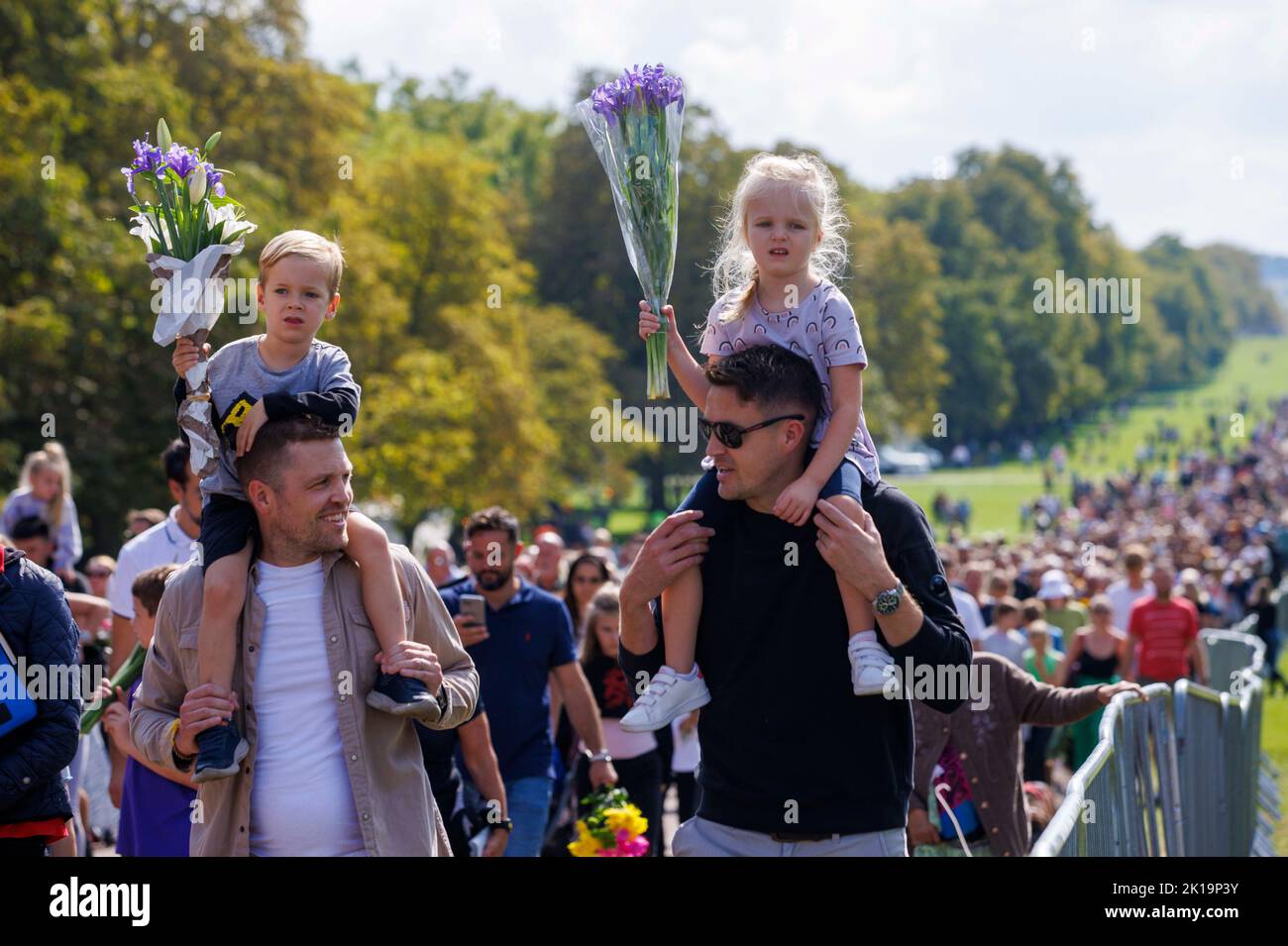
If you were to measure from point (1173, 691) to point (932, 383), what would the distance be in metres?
68.6

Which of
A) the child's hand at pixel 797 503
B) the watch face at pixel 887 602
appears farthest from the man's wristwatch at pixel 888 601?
the child's hand at pixel 797 503

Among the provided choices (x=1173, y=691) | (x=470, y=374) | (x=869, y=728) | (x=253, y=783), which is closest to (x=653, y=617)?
(x=869, y=728)

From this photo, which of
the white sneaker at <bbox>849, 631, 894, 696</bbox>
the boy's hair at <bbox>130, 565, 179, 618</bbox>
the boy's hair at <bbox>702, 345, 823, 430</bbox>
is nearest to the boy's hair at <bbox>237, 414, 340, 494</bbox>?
the boy's hair at <bbox>702, 345, 823, 430</bbox>

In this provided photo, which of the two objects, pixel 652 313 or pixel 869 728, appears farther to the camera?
pixel 652 313

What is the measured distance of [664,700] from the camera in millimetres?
4547

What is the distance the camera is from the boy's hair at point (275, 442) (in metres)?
4.64

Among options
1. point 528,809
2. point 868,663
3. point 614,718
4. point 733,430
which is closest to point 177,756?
point 733,430

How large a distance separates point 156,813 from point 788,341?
10.1ft

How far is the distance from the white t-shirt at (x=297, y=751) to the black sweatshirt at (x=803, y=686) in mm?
935

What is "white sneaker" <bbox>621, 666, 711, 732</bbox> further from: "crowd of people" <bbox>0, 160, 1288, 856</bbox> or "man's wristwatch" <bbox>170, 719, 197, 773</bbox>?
"man's wristwatch" <bbox>170, 719, 197, 773</bbox>

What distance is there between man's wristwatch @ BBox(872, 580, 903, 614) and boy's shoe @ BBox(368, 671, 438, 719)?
117 centimetres

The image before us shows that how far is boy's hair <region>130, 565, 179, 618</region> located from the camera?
6.75m

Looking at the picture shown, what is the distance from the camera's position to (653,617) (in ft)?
15.5

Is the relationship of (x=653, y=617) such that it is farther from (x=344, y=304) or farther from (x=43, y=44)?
(x=344, y=304)
